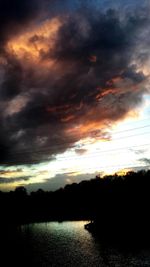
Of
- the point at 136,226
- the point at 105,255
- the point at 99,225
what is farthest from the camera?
the point at 99,225

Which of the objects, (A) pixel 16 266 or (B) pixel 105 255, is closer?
(A) pixel 16 266

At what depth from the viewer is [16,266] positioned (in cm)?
7956

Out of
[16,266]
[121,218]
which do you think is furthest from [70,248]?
[121,218]

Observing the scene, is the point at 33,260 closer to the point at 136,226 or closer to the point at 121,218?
the point at 136,226

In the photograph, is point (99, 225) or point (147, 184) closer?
point (99, 225)

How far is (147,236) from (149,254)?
31.0m

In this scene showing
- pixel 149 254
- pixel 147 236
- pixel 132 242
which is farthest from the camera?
pixel 147 236

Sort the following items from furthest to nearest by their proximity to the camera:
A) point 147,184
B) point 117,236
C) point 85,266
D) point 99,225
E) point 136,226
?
point 147,184, point 99,225, point 136,226, point 117,236, point 85,266

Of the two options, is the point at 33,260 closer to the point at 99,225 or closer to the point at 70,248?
the point at 70,248

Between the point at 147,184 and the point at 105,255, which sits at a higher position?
the point at 147,184

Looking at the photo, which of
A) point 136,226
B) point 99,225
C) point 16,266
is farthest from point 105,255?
point 99,225

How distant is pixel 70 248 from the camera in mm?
103562

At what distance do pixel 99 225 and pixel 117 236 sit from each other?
2733 centimetres

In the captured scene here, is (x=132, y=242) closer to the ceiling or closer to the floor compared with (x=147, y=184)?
closer to the floor
